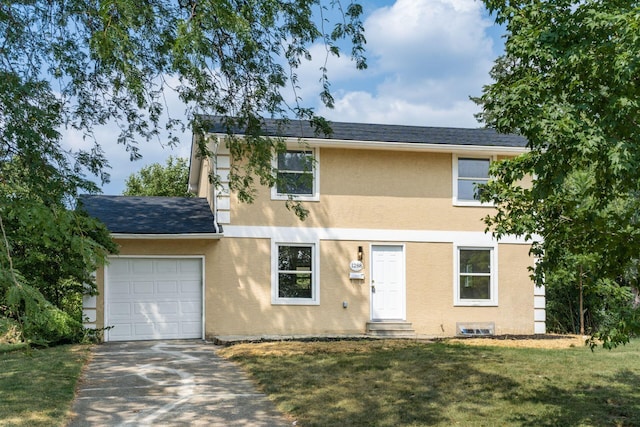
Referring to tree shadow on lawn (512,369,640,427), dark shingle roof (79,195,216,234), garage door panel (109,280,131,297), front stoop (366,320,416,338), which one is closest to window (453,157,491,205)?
front stoop (366,320,416,338)

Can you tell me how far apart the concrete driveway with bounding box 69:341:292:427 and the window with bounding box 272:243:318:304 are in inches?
167

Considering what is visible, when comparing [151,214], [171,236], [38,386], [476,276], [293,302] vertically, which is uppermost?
[151,214]

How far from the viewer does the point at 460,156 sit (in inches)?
727

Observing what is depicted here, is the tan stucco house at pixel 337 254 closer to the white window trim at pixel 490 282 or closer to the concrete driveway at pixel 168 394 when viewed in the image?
the white window trim at pixel 490 282

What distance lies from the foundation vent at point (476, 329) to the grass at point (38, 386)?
370 inches

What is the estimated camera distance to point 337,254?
1769 centimetres

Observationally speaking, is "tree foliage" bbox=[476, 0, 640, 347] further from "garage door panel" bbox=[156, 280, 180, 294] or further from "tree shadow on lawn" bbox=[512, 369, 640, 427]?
"garage door panel" bbox=[156, 280, 180, 294]

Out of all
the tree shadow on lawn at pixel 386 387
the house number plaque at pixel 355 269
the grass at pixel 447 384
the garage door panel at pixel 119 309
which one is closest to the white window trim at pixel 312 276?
the house number plaque at pixel 355 269

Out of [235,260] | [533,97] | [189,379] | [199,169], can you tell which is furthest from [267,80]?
[199,169]

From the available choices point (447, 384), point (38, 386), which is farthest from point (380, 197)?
point (38, 386)

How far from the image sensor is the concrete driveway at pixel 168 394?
769 centimetres

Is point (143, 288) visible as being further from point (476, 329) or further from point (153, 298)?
point (476, 329)

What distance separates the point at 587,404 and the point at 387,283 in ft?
33.0

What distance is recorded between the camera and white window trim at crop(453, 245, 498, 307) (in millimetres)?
18188
